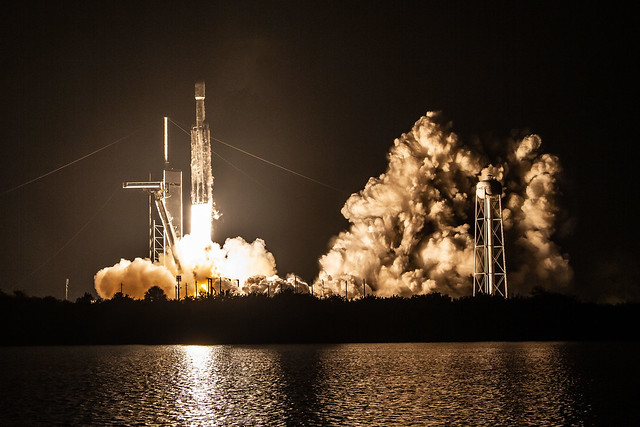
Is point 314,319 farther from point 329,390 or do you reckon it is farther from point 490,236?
point 329,390

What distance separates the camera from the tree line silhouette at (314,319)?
286 ft

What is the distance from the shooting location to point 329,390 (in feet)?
136

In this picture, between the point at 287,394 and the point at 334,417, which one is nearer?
the point at 334,417

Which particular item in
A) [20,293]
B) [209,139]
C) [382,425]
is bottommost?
[382,425]

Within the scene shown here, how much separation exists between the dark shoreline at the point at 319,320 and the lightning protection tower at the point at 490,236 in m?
2.99

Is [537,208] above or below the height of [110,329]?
above

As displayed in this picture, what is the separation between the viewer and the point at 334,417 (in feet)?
106

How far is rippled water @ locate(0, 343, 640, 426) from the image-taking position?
3272 cm

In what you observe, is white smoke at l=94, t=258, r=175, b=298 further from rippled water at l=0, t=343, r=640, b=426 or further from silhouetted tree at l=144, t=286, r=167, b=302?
rippled water at l=0, t=343, r=640, b=426

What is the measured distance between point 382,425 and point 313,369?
A: 24.1 metres

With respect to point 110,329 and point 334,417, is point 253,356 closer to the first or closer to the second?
point 110,329

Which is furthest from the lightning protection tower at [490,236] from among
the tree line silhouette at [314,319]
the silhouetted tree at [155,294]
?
the silhouetted tree at [155,294]

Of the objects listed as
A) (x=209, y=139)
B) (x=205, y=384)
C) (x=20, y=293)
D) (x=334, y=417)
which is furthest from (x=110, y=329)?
(x=334, y=417)

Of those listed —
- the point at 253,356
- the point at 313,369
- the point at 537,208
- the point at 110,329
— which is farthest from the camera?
the point at 110,329
